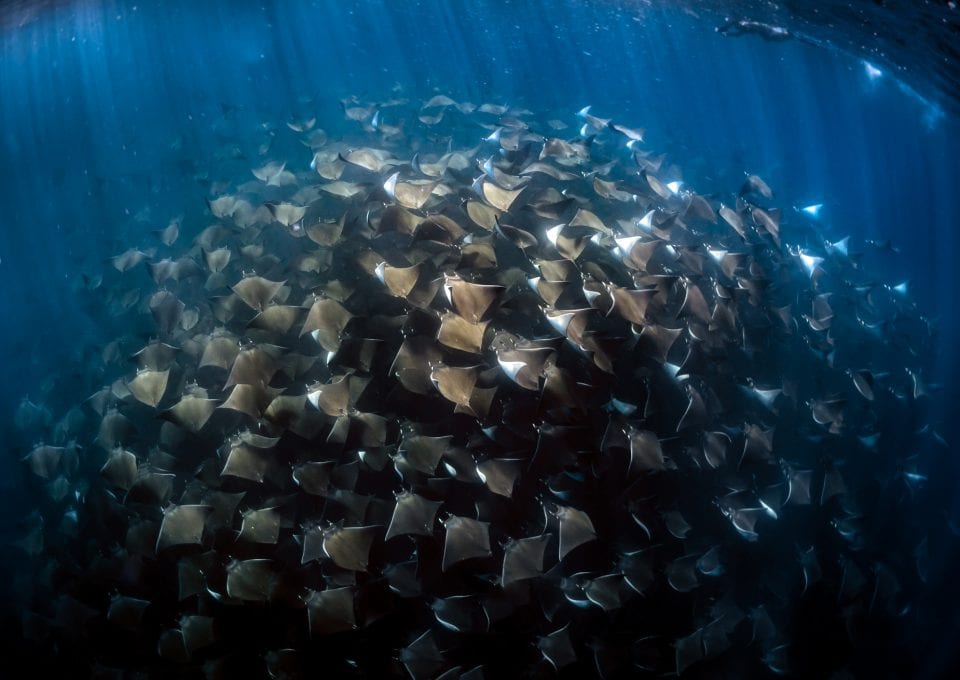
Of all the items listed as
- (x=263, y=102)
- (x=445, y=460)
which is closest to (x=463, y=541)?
(x=445, y=460)

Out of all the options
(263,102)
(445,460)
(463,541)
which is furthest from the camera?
(263,102)

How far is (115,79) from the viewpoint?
48.0 m

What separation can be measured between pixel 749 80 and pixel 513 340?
63.7 m

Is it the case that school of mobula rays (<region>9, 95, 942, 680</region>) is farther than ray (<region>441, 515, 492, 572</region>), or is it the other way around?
school of mobula rays (<region>9, 95, 942, 680</region>)

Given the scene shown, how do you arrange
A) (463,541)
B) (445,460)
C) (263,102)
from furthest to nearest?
(263,102) → (445,460) → (463,541)

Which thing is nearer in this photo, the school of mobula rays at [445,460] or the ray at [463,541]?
the ray at [463,541]

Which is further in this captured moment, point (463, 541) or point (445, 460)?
point (445, 460)

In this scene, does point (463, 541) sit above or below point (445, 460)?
below

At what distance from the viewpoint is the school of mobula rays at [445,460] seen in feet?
11.4

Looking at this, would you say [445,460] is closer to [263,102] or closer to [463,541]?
[463,541]

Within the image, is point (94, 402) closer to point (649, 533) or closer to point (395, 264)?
point (395, 264)

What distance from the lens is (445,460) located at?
352 cm

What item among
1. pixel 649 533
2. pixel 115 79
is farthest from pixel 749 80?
pixel 115 79

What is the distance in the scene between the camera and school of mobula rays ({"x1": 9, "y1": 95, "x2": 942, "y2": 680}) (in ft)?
11.4
